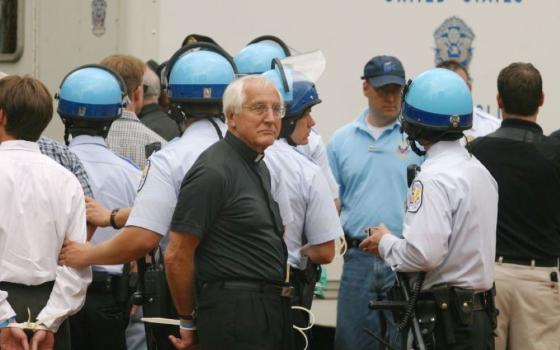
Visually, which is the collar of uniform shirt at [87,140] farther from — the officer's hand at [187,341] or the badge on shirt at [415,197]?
the badge on shirt at [415,197]

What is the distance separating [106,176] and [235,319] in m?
1.71

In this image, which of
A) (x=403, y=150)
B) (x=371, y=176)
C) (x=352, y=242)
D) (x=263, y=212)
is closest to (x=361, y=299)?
(x=352, y=242)

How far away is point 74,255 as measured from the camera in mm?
5805

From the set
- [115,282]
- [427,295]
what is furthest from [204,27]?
[427,295]

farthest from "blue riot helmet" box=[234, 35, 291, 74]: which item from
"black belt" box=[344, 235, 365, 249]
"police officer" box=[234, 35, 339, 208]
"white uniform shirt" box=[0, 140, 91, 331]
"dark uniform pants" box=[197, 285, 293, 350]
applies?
"dark uniform pants" box=[197, 285, 293, 350]

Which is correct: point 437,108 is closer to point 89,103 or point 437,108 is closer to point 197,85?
point 197,85

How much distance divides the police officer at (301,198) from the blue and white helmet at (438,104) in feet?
1.56

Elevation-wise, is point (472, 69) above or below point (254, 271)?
above

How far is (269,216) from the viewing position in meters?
5.74

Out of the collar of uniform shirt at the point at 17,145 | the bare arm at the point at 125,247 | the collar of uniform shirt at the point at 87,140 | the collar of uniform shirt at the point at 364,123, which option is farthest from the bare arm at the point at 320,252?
the collar of uniform shirt at the point at 364,123

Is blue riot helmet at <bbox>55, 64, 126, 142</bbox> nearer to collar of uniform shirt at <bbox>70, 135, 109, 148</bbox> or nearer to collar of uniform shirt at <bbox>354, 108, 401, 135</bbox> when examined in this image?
collar of uniform shirt at <bbox>70, 135, 109, 148</bbox>

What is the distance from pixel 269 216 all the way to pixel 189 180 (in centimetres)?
36

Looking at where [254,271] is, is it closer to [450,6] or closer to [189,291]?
[189,291]

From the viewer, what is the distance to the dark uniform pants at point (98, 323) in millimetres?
6879
